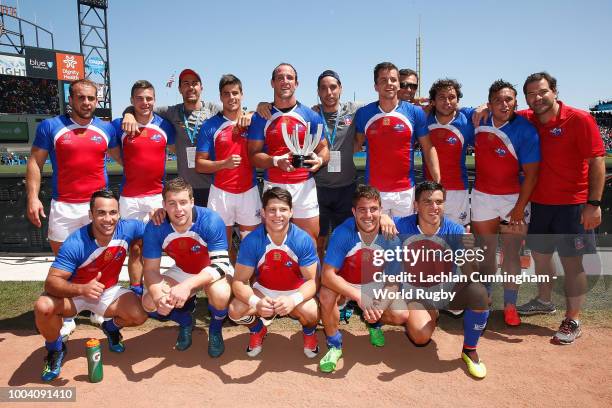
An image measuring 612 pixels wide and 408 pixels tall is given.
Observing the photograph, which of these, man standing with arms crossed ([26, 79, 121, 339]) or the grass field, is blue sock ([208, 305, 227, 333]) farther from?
man standing with arms crossed ([26, 79, 121, 339])

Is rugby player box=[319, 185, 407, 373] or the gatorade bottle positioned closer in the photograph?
the gatorade bottle

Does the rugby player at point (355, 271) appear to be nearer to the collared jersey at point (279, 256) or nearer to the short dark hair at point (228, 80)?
the collared jersey at point (279, 256)

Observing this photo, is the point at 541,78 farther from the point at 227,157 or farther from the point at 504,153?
the point at 227,157

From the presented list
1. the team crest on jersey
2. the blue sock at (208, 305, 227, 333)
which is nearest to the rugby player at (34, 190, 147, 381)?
the blue sock at (208, 305, 227, 333)

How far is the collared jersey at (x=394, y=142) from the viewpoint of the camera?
4.95m

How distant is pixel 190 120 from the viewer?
17.9 ft

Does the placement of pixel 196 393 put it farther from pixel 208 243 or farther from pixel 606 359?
pixel 606 359

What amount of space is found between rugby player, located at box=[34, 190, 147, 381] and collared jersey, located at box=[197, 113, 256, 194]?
43.6 inches

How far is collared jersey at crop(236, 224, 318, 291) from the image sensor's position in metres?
4.12

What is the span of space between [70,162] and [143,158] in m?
0.76

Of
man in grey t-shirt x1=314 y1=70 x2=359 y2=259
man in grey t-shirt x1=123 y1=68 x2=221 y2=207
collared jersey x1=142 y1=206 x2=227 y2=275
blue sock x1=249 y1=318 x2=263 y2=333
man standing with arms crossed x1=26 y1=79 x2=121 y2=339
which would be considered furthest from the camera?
man in grey t-shirt x1=123 y1=68 x2=221 y2=207

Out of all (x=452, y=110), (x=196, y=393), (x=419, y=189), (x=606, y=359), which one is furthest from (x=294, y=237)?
(x=606, y=359)

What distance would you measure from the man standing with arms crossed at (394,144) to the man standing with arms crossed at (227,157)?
1.45 m

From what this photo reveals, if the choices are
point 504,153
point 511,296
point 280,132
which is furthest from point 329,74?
point 511,296
